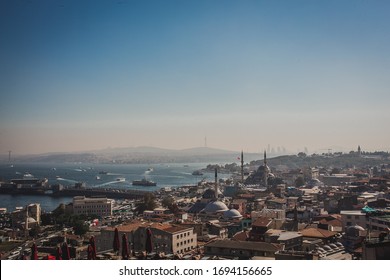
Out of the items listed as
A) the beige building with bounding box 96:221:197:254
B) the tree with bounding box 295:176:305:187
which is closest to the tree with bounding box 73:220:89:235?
the beige building with bounding box 96:221:197:254

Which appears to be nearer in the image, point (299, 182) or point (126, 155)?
point (299, 182)

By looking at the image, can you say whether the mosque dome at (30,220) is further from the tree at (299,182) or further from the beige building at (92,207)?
the tree at (299,182)

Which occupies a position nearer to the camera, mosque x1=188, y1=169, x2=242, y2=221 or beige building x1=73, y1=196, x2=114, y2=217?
mosque x1=188, y1=169, x2=242, y2=221

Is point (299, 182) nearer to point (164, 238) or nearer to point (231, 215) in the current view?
point (231, 215)

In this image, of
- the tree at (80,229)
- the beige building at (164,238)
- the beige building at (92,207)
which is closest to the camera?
the beige building at (164,238)

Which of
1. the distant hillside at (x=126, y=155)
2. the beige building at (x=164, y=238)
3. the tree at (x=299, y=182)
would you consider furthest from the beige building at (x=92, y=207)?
the tree at (x=299, y=182)

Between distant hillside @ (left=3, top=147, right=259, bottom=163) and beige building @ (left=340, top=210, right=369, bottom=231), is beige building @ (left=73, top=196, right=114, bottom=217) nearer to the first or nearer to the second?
distant hillside @ (left=3, top=147, right=259, bottom=163)

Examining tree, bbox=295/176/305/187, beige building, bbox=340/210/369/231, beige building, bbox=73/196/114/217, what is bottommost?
beige building, bbox=73/196/114/217

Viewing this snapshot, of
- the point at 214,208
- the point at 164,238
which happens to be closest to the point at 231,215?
the point at 214,208

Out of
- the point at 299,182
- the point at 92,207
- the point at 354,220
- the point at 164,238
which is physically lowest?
the point at 92,207
